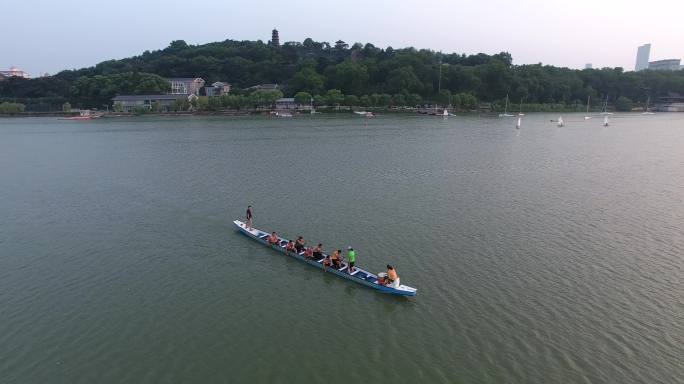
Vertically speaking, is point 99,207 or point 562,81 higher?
point 562,81

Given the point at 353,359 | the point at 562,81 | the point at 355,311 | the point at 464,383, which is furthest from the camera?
the point at 562,81

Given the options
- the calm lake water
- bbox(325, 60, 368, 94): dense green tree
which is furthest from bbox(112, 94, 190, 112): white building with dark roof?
the calm lake water

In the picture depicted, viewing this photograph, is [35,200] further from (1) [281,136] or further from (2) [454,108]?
(2) [454,108]

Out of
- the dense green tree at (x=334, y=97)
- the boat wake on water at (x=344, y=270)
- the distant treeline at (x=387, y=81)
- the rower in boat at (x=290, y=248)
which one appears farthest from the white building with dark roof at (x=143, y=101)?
the rower in boat at (x=290, y=248)

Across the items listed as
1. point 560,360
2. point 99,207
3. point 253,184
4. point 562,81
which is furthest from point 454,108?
point 560,360

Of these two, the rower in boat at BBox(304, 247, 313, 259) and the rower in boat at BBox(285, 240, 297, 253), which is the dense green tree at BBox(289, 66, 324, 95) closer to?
the rower in boat at BBox(285, 240, 297, 253)

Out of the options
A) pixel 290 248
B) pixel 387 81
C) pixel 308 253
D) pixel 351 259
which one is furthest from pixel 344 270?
pixel 387 81
